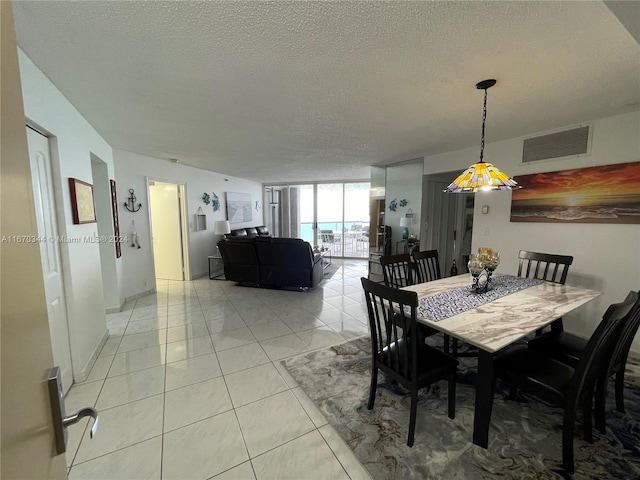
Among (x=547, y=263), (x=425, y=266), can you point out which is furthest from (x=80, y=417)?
(x=547, y=263)

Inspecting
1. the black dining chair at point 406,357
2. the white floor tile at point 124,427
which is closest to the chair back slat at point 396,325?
the black dining chair at point 406,357

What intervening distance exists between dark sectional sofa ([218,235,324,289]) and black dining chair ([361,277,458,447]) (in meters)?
2.70

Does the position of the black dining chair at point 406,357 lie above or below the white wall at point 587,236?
below

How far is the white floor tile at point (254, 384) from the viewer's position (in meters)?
1.99

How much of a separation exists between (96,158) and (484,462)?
4.49 meters

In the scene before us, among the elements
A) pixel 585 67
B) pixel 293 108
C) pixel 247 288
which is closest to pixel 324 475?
pixel 293 108

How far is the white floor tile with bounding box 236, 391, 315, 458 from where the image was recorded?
5.29ft

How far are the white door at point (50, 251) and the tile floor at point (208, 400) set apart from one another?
35 cm

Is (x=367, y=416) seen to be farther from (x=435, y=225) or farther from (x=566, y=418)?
(x=435, y=225)

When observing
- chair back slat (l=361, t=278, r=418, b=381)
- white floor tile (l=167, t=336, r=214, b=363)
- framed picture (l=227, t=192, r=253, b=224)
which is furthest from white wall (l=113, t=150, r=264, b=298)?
chair back slat (l=361, t=278, r=418, b=381)

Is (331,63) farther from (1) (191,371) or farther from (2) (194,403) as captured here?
(1) (191,371)

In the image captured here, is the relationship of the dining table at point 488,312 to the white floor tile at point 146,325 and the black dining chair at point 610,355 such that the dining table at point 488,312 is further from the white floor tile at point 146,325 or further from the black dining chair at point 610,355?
the white floor tile at point 146,325

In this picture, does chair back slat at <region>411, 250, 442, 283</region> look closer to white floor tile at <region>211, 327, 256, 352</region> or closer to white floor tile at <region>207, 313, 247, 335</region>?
white floor tile at <region>211, 327, 256, 352</region>

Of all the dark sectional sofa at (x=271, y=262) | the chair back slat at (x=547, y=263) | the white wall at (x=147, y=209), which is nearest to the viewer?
the chair back slat at (x=547, y=263)
